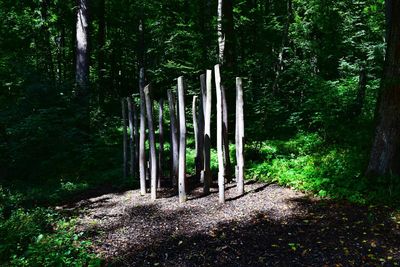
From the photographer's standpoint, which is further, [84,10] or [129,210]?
[84,10]

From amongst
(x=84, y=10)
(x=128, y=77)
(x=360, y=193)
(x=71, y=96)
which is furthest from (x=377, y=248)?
(x=128, y=77)

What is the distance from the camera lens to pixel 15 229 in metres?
5.54

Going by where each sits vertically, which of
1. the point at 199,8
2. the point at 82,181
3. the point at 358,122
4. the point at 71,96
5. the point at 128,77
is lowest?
the point at 82,181

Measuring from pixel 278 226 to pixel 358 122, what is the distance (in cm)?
616

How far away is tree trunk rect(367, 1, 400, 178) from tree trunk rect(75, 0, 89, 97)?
996cm

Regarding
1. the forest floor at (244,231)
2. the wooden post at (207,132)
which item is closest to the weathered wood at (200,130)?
the wooden post at (207,132)

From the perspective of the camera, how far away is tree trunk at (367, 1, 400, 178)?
20.8ft

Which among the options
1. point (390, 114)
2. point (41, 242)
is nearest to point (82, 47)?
point (41, 242)

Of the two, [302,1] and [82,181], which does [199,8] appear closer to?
[302,1]

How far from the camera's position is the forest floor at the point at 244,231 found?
478 cm

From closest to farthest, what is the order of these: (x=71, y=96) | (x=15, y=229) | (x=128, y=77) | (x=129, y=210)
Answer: (x=15, y=229)
(x=129, y=210)
(x=71, y=96)
(x=128, y=77)

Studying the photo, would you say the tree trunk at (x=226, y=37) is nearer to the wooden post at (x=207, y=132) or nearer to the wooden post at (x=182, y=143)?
the wooden post at (x=207, y=132)

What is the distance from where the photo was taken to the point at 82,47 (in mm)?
12922

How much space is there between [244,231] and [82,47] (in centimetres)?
1018
